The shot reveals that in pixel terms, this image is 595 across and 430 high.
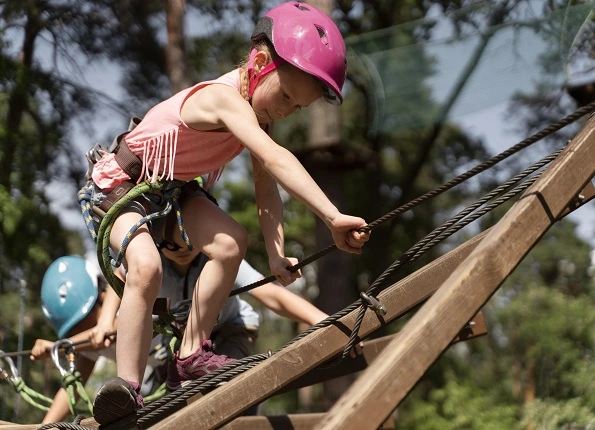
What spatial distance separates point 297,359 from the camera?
3182mm

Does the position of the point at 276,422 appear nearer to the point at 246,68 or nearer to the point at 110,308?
the point at 110,308

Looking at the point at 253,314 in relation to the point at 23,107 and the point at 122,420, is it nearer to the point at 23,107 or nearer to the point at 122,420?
the point at 122,420

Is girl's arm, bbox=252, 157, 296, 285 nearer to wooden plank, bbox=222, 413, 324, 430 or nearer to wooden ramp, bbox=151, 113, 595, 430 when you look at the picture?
wooden ramp, bbox=151, 113, 595, 430

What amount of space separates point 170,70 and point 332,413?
7.72 m

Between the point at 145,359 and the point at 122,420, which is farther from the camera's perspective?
the point at 145,359

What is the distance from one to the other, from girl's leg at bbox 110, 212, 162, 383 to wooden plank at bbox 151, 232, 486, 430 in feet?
0.77

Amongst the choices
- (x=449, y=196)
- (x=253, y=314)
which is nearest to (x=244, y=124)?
(x=253, y=314)

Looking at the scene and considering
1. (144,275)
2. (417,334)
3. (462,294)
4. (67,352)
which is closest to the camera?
(417,334)

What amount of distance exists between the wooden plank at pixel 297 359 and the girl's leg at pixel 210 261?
10.1 inches

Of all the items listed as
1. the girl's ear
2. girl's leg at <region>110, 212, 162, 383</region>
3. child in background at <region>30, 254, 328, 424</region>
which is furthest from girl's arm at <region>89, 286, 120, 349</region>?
the girl's ear

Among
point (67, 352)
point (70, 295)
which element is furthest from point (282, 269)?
point (70, 295)

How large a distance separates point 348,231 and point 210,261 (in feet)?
2.38

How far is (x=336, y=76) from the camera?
3.17 m

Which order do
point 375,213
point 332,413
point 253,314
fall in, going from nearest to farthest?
point 332,413
point 253,314
point 375,213
